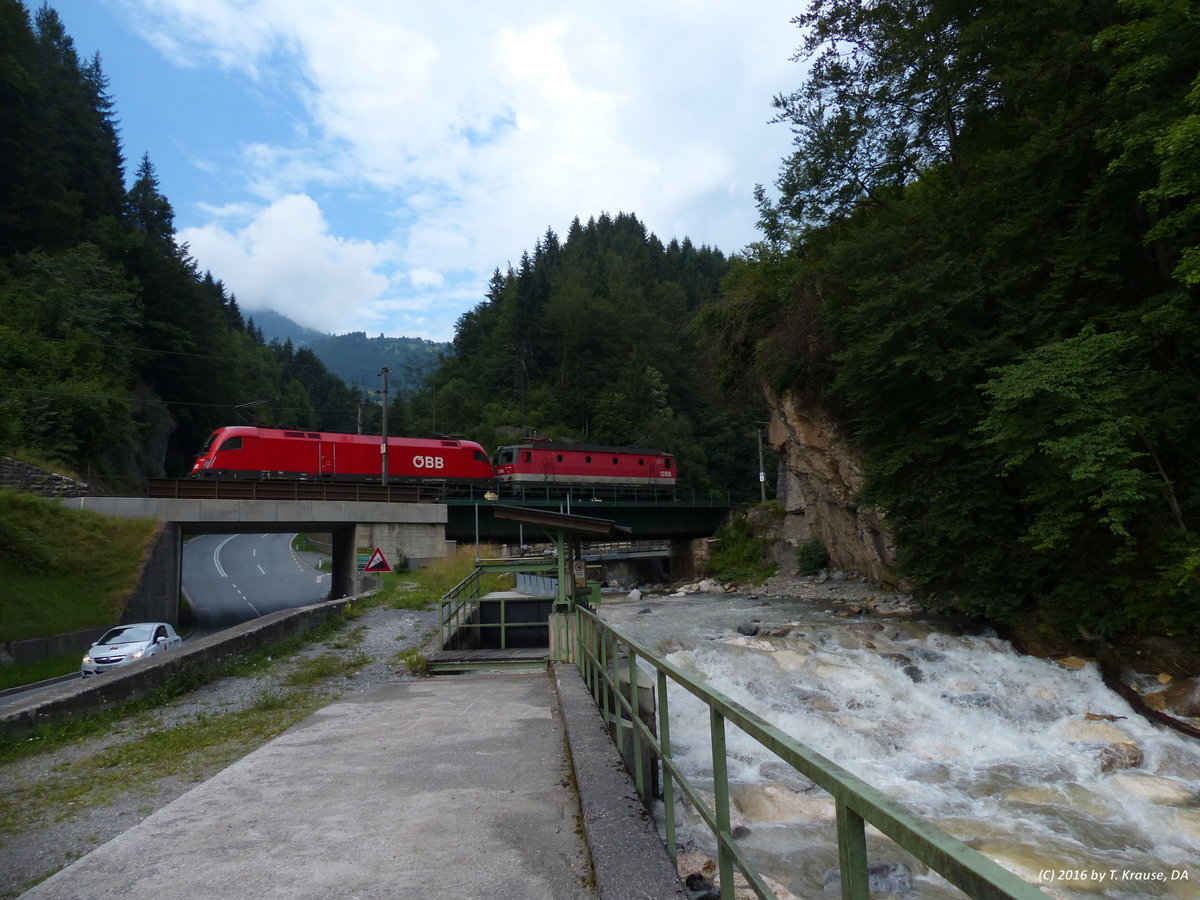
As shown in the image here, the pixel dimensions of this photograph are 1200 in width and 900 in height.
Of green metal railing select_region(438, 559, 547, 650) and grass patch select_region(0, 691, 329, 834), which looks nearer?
grass patch select_region(0, 691, 329, 834)

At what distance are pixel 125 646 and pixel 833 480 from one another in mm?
21815

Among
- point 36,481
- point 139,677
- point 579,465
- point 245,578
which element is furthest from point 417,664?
point 245,578

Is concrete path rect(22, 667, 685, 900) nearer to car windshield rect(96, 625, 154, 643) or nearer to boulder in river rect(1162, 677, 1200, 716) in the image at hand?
boulder in river rect(1162, 677, 1200, 716)

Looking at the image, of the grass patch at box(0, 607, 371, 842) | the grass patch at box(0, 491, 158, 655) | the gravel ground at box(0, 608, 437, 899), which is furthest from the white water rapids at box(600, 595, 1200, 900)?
the grass patch at box(0, 491, 158, 655)

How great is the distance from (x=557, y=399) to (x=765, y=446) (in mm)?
22921

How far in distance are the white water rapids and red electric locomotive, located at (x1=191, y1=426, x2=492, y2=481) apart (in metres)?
22.1

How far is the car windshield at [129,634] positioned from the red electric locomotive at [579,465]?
23.7 metres

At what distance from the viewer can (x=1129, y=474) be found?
Result: 12633 millimetres

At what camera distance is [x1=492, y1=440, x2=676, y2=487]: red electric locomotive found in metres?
40.8

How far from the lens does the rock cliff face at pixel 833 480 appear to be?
24719mm

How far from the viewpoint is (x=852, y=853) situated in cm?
185

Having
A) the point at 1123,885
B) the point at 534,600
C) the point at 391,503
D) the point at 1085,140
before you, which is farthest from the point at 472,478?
the point at 1123,885

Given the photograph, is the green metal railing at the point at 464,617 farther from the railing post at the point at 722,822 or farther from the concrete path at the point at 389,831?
the railing post at the point at 722,822

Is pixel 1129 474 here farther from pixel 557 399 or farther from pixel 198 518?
pixel 557 399
